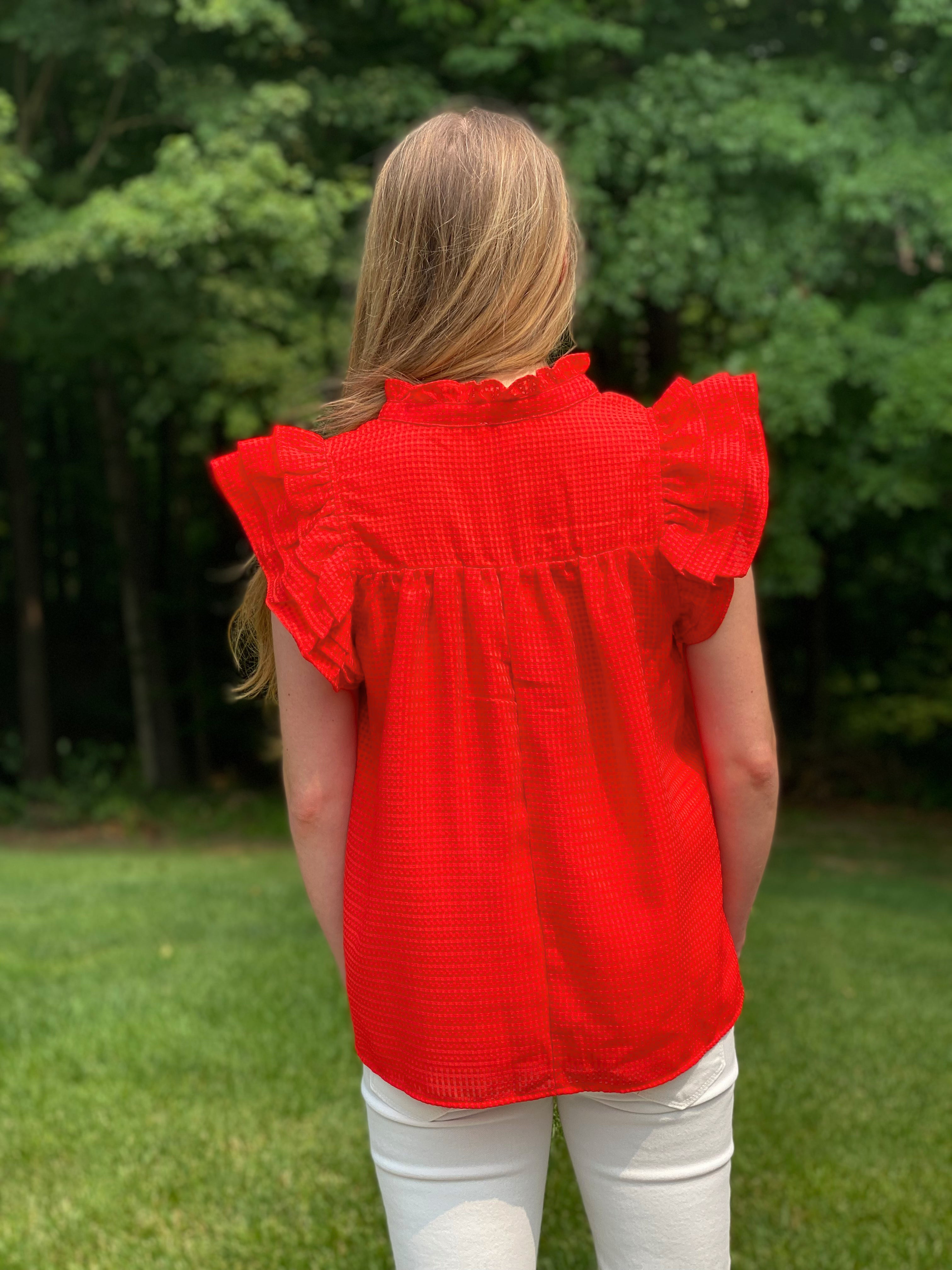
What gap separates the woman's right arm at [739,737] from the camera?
147 centimetres

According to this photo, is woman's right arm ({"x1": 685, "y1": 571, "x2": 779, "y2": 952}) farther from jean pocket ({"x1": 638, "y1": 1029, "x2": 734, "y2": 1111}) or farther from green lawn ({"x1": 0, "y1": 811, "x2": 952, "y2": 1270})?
green lawn ({"x1": 0, "y1": 811, "x2": 952, "y2": 1270})

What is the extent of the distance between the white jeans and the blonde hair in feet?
2.97

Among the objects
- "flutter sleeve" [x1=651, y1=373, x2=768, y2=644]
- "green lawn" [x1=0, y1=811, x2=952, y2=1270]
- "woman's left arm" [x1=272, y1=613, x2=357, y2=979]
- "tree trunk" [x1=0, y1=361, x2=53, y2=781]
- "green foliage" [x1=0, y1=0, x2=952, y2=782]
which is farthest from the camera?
"tree trunk" [x1=0, y1=361, x2=53, y2=781]

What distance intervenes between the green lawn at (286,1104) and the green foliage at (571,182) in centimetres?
441

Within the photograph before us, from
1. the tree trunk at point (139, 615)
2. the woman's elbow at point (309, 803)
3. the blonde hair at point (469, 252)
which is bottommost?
the tree trunk at point (139, 615)

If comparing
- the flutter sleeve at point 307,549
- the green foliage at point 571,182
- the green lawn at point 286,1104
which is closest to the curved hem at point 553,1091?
the flutter sleeve at point 307,549

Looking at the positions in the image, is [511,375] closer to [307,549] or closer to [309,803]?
[307,549]

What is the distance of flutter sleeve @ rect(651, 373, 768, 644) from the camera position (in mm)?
1403

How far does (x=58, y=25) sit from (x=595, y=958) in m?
9.29

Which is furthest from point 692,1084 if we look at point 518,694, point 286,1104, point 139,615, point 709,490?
point 139,615

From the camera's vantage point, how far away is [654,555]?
4.66ft

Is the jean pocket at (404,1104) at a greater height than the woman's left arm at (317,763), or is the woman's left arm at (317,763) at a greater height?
the woman's left arm at (317,763)

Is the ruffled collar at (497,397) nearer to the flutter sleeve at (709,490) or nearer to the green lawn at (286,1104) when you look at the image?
the flutter sleeve at (709,490)

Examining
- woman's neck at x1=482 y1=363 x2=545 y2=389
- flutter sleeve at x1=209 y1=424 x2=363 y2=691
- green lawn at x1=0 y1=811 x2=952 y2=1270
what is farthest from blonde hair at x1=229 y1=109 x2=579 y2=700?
green lawn at x1=0 y1=811 x2=952 y2=1270
